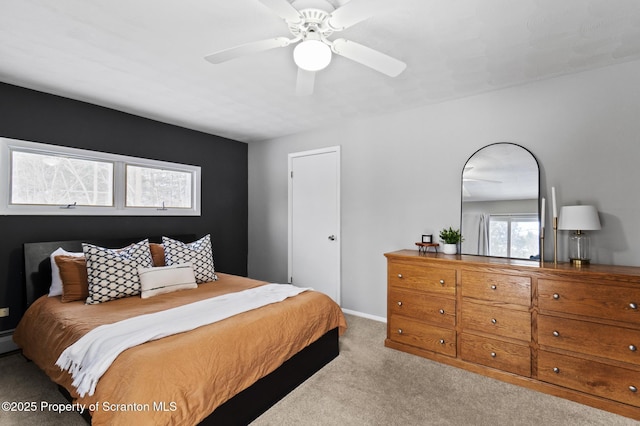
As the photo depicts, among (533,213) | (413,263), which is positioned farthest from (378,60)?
(533,213)

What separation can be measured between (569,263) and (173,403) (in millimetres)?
2881

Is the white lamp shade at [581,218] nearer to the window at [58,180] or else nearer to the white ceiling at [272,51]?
the white ceiling at [272,51]

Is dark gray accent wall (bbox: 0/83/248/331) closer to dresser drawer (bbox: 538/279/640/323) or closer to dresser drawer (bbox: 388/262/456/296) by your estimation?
dresser drawer (bbox: 388/262/456/296)

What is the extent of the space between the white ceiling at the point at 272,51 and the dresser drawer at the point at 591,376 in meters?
2.16

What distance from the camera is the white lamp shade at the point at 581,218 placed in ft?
7.43

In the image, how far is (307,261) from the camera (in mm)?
4246

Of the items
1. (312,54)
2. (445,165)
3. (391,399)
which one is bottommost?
(391,399)

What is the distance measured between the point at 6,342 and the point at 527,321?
4.36 metres

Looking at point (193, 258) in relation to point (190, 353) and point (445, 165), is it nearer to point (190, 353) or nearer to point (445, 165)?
point (190, 353)

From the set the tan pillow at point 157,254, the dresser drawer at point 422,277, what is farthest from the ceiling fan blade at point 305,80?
the tan pillow at point 157,254

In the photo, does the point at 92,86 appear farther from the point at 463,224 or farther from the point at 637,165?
the point at 637,165

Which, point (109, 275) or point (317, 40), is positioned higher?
point (317, 40)

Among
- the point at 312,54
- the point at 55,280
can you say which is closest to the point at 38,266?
the point at 55,280

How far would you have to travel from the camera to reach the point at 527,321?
2268 millimetres
